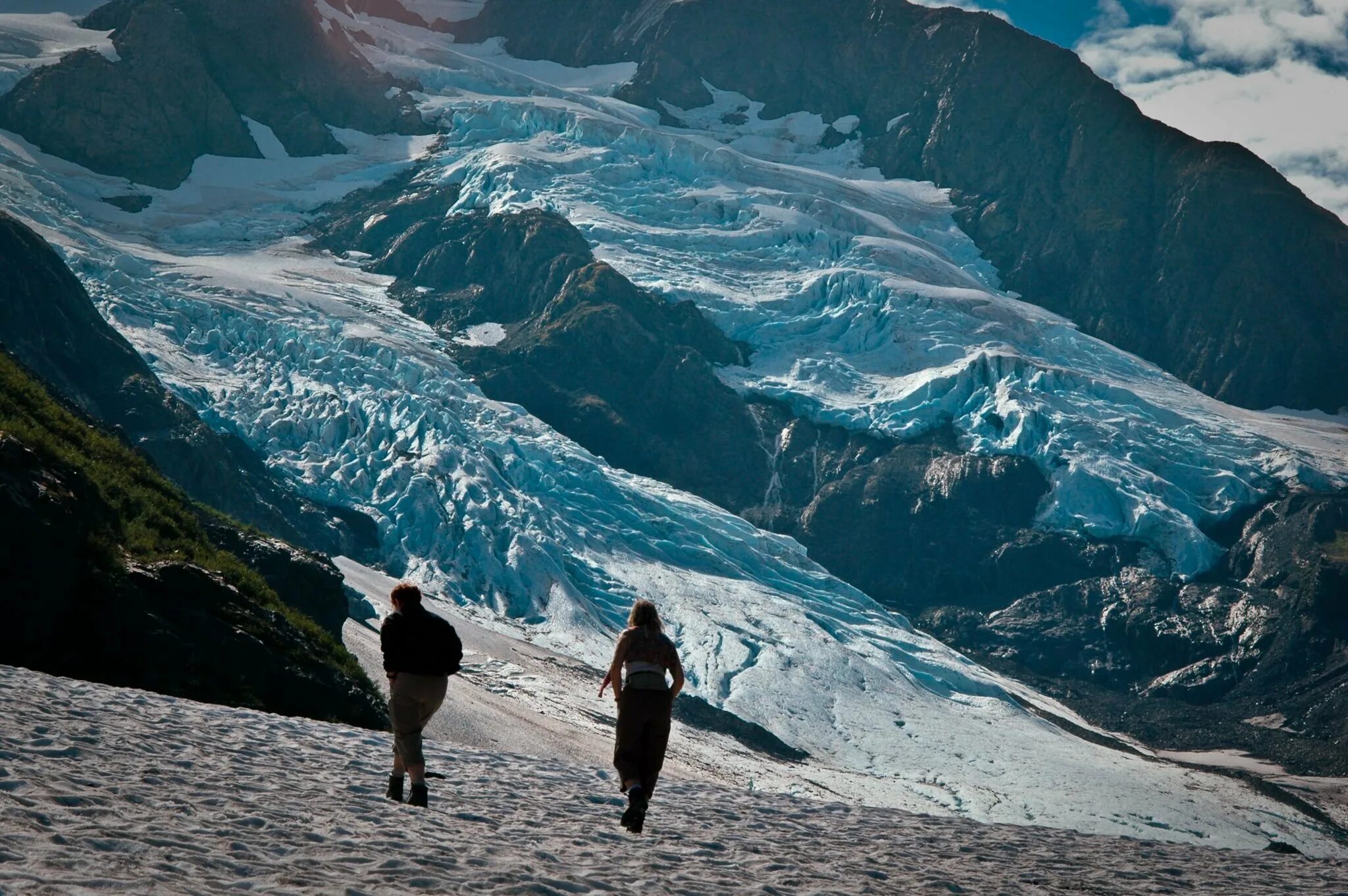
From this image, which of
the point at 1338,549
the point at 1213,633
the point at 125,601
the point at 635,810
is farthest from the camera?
the point at 1338,549

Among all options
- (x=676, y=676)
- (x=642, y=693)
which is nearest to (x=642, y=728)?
(x=642, y=693)

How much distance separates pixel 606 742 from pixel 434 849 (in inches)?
1773

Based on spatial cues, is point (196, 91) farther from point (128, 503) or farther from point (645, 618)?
point (645, 618)

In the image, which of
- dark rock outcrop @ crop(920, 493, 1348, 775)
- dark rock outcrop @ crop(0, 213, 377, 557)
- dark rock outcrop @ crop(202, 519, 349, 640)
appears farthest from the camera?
dark rock outcrop @ crop(920, 493, 1348, 775)

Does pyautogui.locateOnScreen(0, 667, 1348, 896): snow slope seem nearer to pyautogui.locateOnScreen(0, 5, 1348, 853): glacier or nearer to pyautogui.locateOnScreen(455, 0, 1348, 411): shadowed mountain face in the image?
pyautogui.locateOnScreen(0, 5, 1348, 853): glacier

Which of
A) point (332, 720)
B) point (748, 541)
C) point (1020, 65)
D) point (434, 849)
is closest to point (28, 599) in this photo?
point (332, 720)

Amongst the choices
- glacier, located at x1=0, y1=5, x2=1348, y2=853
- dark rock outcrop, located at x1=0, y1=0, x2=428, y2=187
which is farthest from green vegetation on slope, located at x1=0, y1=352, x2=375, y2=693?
dark rock outcrop, located at x1=0, y1=0, x2=428, y2=187

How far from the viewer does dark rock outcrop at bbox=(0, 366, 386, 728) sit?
1584 cm

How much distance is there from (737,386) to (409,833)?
119 m

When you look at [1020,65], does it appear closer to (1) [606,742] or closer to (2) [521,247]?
(2) [521,247]

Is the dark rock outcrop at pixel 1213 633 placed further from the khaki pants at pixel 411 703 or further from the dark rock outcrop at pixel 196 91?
the khaki pants at pixel 411 703

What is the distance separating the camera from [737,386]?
129 metres

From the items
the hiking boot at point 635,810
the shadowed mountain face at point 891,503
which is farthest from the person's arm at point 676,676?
the shadowed mountain face at point 891,503

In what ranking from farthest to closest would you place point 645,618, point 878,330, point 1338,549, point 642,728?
point 878,330
point 1338,549
point 645,618
point 642,728
